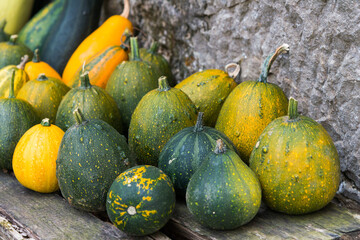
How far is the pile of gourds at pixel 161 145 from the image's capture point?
1.70 metres

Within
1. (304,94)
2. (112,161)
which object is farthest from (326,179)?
(112,161)

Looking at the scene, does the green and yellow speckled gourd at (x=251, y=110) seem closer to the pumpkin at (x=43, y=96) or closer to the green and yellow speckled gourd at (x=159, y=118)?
the green and yellow speckled gourd at (x=159, y=118)

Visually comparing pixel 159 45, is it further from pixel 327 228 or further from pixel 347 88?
pixel 327 228

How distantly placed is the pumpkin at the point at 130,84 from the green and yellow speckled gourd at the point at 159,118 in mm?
342

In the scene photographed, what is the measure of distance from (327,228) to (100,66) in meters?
1.64

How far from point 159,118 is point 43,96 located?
2.55ft

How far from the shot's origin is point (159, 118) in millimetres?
2076

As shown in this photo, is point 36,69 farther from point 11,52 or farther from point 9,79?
point 11,52

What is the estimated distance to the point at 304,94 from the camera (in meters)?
2.19

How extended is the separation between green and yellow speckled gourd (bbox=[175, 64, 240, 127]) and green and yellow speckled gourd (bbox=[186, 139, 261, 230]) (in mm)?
663

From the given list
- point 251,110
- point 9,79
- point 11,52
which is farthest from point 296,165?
point 11,52

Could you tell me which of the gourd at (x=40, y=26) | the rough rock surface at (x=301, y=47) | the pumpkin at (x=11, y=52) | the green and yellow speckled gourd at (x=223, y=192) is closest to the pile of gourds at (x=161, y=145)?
the green and yellow speckled gourd at (x=223, y=192)

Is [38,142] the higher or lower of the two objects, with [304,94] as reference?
lower

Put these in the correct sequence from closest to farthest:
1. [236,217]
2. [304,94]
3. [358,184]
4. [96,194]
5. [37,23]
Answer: [236,217]
[96,194]
[358,184]
[304,94]
[37,23]
